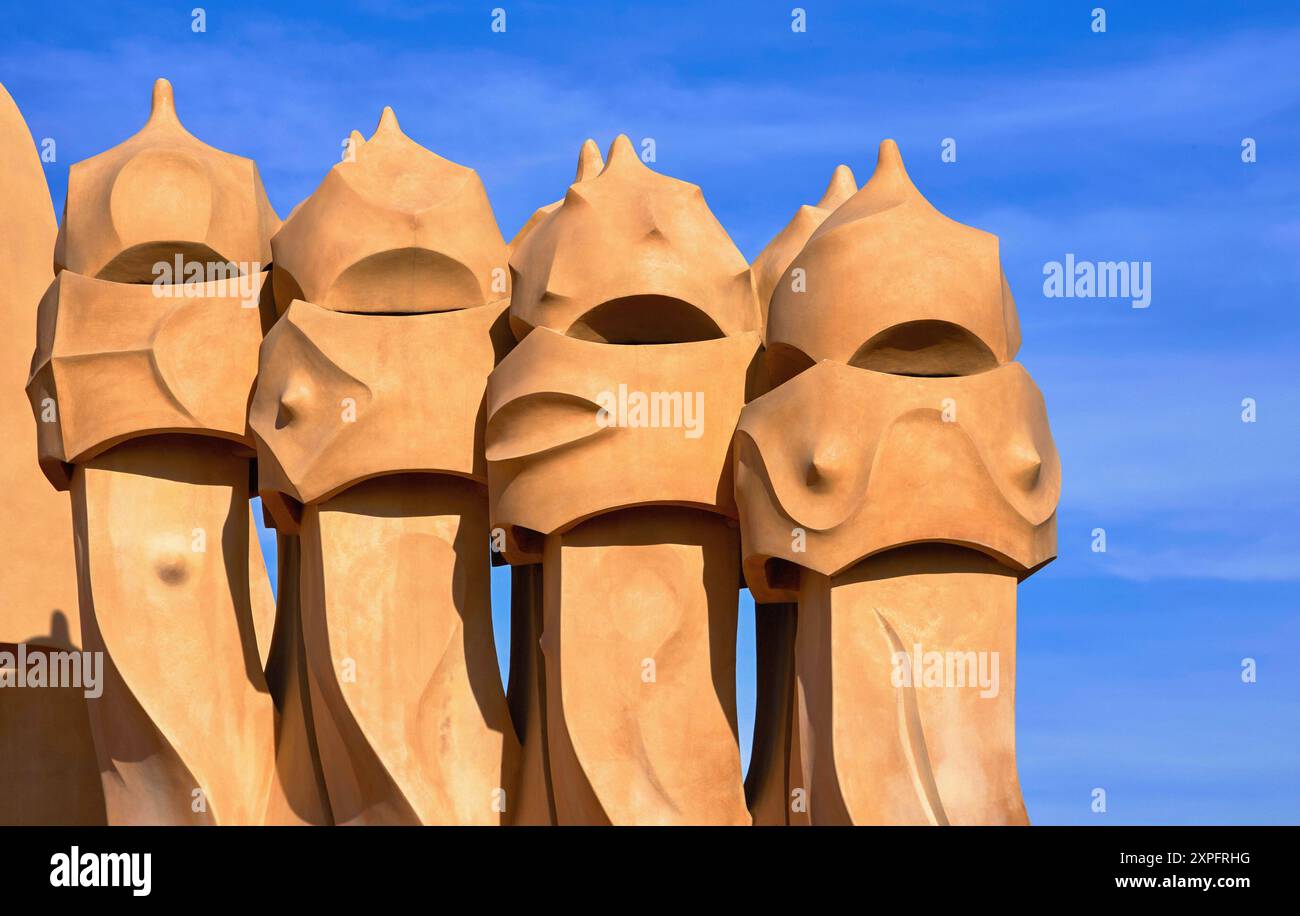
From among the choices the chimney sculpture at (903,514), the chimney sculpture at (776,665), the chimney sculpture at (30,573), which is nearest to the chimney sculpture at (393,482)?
the chimney sculpture at (776,665)

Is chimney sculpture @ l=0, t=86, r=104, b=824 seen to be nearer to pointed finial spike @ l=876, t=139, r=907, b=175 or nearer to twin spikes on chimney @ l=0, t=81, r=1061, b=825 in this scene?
twin spikes on chimney @ l=0, t=81, r=1061, b=825

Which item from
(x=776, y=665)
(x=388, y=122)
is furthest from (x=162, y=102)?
(x=776, y=665)

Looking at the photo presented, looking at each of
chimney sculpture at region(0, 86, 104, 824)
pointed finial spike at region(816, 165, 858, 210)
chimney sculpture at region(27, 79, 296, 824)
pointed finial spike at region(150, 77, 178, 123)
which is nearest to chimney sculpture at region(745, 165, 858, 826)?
pointed finial spike at region(816, 165, 858, 210)

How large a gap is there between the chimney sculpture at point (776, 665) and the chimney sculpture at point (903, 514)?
1088mm

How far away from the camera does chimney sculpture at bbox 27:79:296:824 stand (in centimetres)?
1670

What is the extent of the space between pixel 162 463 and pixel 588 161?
13.2 feet

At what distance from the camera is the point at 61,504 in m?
21.6

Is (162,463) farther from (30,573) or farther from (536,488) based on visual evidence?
(30,573)

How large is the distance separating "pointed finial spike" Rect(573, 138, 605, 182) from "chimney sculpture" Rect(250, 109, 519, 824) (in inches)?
→ 41.5

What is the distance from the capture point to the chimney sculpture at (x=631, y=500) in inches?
601

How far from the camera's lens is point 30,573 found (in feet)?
69.1
